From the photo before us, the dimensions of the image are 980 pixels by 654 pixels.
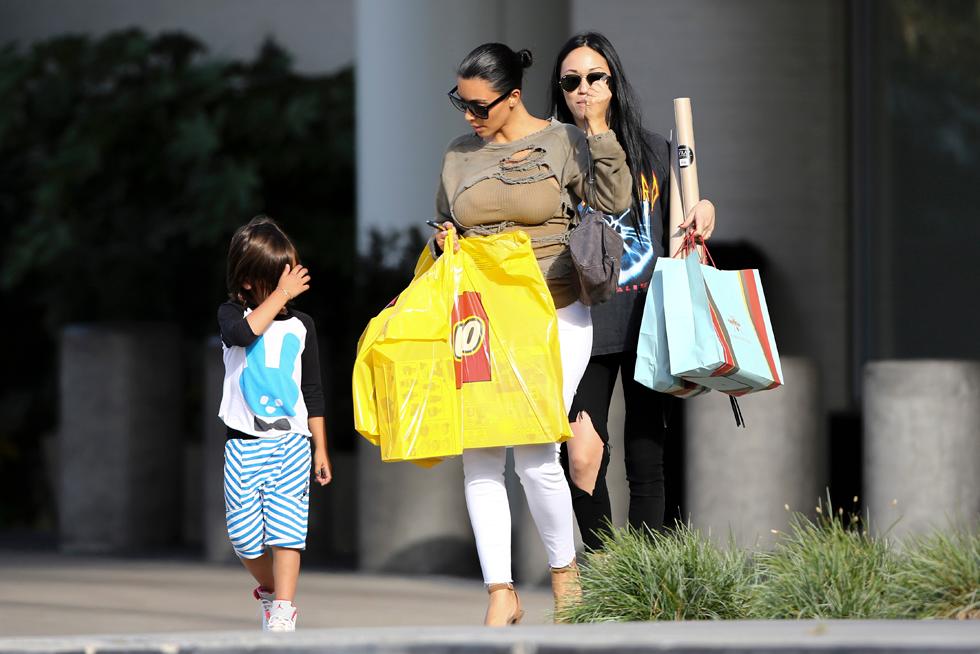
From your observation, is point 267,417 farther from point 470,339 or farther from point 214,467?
point 214,467

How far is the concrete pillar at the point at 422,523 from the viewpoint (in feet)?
32.8

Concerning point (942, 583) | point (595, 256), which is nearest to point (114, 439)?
point (595, 256)

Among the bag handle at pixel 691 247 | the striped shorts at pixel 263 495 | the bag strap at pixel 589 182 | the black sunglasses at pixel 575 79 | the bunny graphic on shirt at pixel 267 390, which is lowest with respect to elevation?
the striped shorts at pixel 263 495

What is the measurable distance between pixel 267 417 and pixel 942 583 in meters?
2.11

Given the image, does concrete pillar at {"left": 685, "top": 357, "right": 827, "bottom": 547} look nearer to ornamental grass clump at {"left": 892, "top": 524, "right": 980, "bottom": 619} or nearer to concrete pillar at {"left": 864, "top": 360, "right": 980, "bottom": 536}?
concrete pillar at {"left": 864, "top": 360, "right": 980, "bottom": 536}

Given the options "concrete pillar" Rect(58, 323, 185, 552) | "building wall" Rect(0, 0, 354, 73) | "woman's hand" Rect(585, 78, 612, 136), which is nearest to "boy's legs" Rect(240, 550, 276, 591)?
"woman's hand" Rect(585, 78, 612, 136)

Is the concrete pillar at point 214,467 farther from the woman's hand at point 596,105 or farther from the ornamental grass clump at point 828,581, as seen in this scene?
the ornamental grass clump at point 828,581

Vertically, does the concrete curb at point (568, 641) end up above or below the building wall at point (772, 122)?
below

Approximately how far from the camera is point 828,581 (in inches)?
212

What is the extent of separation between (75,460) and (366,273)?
7.00ft

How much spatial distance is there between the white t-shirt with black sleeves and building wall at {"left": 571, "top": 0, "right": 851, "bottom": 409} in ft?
18.8

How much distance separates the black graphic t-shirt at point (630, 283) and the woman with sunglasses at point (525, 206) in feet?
0.47

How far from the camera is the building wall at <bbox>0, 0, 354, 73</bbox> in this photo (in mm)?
15914

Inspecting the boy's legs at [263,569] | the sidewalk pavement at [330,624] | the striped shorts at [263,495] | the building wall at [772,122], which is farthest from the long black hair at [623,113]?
the building wall at [772,122]
